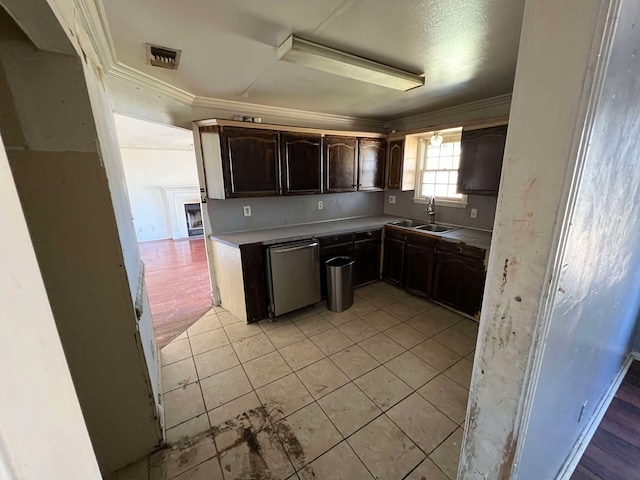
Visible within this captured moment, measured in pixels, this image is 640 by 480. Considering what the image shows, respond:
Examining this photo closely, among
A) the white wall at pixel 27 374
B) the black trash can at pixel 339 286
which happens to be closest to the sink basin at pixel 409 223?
the black trash can at pixel 339 286

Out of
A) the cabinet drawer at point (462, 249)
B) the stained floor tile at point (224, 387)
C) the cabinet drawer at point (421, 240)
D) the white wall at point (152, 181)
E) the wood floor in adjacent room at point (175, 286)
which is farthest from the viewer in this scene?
the white wall at point (152, 181)

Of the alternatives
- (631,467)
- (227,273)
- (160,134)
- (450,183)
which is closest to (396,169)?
(450,183)

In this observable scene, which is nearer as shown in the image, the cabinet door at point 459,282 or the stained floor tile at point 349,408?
the stained floor tile at point 349,408

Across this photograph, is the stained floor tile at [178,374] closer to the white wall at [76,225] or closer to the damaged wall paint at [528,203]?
the white wall at [76,225]

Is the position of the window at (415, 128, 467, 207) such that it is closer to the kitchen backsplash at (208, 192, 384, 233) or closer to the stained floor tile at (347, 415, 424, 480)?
the kitchen backsplash at (208, 192, 384, 233)

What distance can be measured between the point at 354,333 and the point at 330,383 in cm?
70

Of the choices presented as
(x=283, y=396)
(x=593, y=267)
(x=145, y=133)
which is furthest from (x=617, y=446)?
(x=145, y=133)

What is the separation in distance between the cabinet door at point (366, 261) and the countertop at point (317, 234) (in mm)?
226

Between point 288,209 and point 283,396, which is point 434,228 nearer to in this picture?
point 288,209

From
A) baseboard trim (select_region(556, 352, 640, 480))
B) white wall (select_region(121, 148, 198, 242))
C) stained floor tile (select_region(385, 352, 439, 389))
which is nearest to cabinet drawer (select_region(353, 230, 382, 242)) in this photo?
stained floor tile (select_region(385, 352, 439, 389))

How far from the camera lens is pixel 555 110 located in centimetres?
62

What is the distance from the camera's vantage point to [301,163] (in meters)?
3.22

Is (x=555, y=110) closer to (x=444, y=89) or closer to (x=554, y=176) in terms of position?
(x=554, y=176)

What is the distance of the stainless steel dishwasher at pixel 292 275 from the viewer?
281 cm
